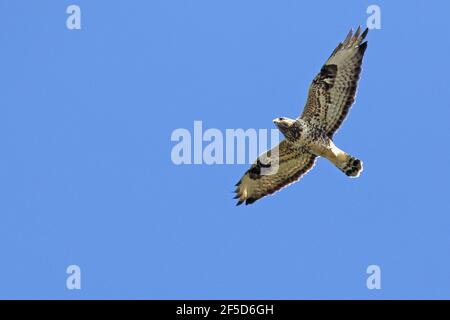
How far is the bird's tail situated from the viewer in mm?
16359

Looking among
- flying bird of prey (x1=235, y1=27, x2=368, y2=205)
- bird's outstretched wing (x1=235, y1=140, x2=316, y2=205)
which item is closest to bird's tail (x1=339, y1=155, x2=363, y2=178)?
flying bird of prey (x1=235, y1=27, x2=368, y2=205)

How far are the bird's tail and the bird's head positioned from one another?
78cm

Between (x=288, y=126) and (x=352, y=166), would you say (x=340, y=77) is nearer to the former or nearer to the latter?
(x=288, y=126)

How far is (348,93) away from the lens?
16.4 meters

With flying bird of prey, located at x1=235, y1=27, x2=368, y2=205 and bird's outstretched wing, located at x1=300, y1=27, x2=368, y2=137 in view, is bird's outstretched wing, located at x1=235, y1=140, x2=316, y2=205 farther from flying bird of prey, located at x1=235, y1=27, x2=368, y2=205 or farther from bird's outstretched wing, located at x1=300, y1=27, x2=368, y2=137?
bird's outstretched wing, located at x1=300, y1=27, x2=368, y2=137

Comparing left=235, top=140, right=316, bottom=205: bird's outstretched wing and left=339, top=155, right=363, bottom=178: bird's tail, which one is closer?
left=339, top=155, right=363, bottom=178: bird's tail

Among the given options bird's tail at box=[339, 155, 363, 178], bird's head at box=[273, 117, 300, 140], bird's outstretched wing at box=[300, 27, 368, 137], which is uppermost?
bird's outstretched wing at box=[300, 27, 368, 137]

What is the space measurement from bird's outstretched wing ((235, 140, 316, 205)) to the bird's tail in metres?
0.72

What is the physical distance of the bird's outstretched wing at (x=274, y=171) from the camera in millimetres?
17016

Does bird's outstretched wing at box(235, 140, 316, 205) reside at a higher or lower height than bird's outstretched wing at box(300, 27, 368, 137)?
lower

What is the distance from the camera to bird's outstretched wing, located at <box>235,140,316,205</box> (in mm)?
17016
